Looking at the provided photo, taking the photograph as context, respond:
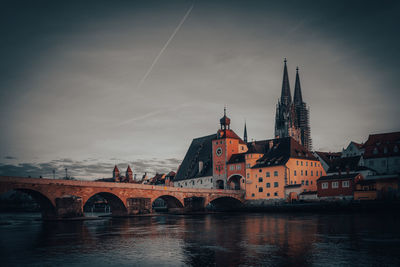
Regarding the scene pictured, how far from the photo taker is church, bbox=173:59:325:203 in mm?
82625

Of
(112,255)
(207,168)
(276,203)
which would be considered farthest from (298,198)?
(112,255)

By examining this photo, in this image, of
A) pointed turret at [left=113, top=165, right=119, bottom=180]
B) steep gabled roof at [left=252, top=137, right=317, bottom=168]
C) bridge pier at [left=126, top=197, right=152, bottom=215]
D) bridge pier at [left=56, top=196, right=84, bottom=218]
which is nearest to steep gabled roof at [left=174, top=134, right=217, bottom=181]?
steep gabled roof at [left=252, top=137, right=317, bottom=168]

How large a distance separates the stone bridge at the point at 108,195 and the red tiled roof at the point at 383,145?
29.1m

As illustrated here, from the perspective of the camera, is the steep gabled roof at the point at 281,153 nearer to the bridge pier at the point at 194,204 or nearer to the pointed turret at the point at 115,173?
the bridge pier at the point at 194,204

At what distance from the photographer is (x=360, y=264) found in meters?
17.5

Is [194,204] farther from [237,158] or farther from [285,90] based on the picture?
[285,90]

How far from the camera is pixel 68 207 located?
57.9 metres

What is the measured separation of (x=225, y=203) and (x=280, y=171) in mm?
17912

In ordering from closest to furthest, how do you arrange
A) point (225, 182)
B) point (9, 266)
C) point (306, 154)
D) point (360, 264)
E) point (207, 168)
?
point (360, 264) < point (9, 266) < point (306, 154) < point (225, 182) < point (207, 168)

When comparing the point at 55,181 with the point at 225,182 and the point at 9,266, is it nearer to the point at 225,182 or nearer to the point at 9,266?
the point at 9,266

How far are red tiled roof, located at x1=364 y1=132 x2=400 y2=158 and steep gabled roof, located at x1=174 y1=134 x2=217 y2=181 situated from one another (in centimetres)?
3911

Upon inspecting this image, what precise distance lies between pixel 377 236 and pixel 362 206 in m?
35.0

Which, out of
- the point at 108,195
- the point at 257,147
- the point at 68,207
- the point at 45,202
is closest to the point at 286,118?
the point at 257,147

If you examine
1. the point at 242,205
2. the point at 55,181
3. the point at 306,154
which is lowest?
the point at 242,205
